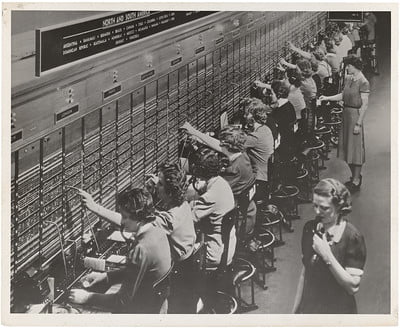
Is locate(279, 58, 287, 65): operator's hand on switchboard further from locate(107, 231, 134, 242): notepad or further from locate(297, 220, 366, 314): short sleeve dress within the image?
locate(107, 231, 134, 242): notepad

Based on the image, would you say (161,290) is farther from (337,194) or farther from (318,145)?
(318,145)

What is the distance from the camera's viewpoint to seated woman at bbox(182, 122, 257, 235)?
3924 mm

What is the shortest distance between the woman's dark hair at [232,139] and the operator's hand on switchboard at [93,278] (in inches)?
45.1

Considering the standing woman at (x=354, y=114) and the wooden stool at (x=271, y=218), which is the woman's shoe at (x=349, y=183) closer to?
the standing woman at (x=354, y=114)

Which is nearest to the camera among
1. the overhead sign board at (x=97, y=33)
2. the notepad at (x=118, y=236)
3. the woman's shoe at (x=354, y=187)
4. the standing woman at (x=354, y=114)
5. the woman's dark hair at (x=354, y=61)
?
the overhead sign board at (x=97, y=33)

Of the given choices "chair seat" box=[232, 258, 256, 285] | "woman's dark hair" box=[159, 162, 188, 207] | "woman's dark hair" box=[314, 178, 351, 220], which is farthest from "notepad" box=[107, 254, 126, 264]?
"woman's dark hair" box=[314, 178, 351, 220]

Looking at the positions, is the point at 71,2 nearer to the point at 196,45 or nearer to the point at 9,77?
the point at 9,77

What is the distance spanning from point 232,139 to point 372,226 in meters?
0.93

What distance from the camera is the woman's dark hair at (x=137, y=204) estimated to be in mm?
3170

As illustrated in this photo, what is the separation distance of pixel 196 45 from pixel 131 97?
2.21 ft

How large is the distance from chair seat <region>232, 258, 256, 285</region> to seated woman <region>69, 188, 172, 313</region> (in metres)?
0.52

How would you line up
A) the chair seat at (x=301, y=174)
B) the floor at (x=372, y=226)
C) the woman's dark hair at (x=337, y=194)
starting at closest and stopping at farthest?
the woman's dark hair at (x=337, y=194), the floor at (x=372, y=226), the chair seat at (x=301, y=174)

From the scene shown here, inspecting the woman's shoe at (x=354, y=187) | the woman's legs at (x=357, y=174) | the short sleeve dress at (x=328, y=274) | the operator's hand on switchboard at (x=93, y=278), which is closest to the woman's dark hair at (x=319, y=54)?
the woman's legs at (x=357, y=174)

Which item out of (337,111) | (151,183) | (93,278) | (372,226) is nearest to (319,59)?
(337,111)
